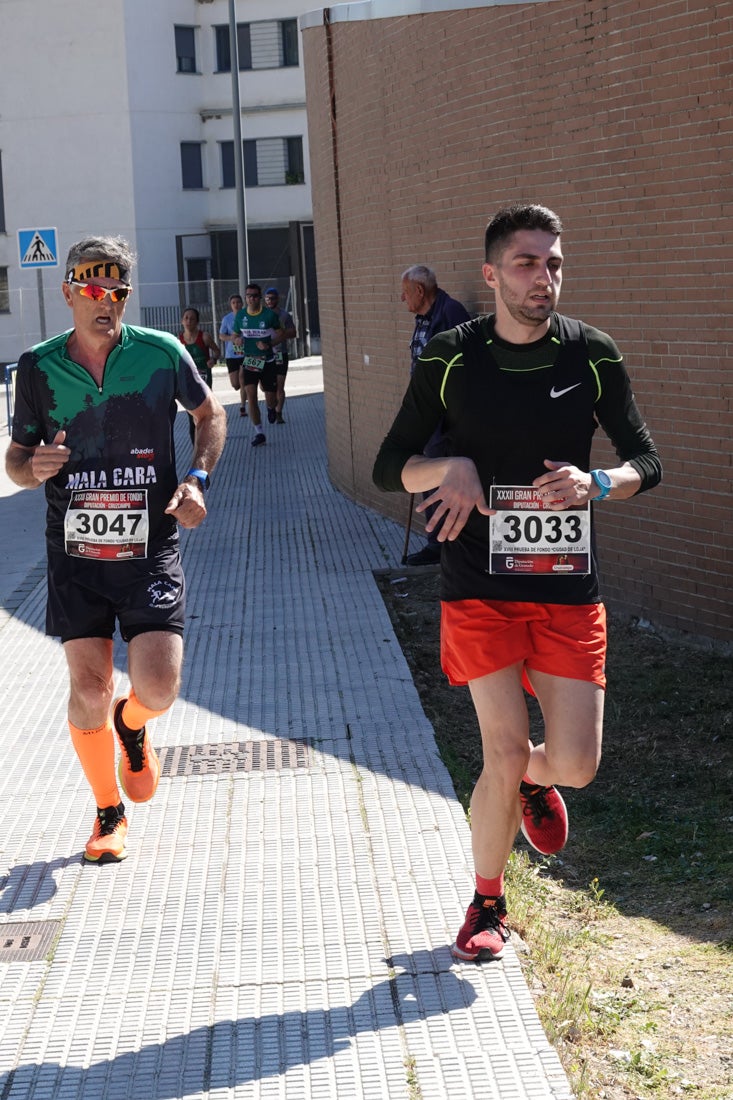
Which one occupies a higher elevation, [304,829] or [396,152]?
[396,152]

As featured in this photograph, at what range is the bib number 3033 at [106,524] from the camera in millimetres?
5043

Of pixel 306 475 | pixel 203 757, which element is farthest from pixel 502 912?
pixel 306 475

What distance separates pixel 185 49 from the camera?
49.7 metres

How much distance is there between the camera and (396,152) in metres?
11.8

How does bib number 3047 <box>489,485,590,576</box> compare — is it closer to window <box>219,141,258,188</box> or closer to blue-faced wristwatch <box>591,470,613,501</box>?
blue-faced wristwatch <box>591,470,613,501</box>

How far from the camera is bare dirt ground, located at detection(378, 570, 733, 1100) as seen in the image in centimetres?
403

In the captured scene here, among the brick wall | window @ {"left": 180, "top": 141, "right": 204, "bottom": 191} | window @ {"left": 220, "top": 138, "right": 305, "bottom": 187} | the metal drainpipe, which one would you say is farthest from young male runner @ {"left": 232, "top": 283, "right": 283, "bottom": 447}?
window @ {"left": 220, "top": 138, "right": 305, "bottom": 187}

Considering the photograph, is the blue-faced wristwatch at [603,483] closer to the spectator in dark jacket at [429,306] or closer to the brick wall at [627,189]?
the brick wall at [627,189]

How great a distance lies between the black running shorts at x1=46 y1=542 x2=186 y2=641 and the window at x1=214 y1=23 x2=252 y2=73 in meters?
47.6

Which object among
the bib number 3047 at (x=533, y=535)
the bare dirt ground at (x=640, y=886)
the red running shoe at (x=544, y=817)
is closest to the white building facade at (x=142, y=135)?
the bare dirt ground at (x=640, y=886)

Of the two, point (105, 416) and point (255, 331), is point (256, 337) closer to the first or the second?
point (255, 331)

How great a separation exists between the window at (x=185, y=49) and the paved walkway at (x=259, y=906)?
44.4 metres

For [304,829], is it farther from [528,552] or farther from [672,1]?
[672,1]

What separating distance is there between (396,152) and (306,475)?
517 centimetres
